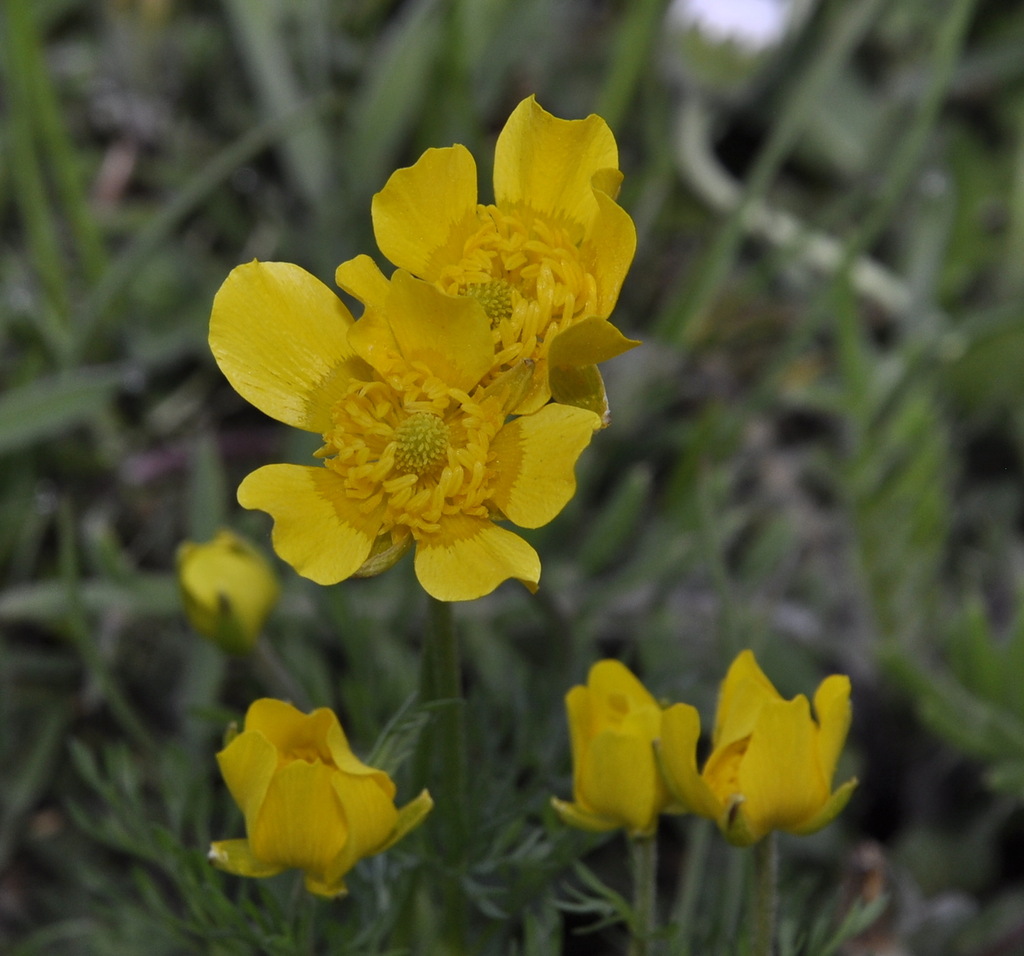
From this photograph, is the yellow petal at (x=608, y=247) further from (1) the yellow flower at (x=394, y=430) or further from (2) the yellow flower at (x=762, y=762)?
(2) the yellow flower at (x=762, y=762)

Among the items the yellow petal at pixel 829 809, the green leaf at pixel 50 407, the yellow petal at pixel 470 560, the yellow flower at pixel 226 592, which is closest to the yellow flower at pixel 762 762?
the yellow petal at pixel 829 809

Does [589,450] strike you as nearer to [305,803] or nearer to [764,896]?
[764,896]

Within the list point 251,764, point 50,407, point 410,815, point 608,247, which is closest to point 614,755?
point 410,815

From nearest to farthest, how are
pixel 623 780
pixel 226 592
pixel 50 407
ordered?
pixel 623 780 → pixel 226 592 → pixel 50 407

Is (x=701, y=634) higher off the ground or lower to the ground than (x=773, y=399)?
lower

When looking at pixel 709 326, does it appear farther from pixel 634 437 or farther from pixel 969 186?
pixel 969 186

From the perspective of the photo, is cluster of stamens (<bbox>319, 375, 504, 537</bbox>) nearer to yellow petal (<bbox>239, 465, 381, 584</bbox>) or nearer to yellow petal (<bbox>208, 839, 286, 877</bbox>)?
yellow petal (<bbox>239, 465, 381, 584</bbox>)

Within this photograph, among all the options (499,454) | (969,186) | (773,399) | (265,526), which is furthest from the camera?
(969,186)

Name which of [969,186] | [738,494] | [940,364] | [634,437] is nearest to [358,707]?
[634,437]
